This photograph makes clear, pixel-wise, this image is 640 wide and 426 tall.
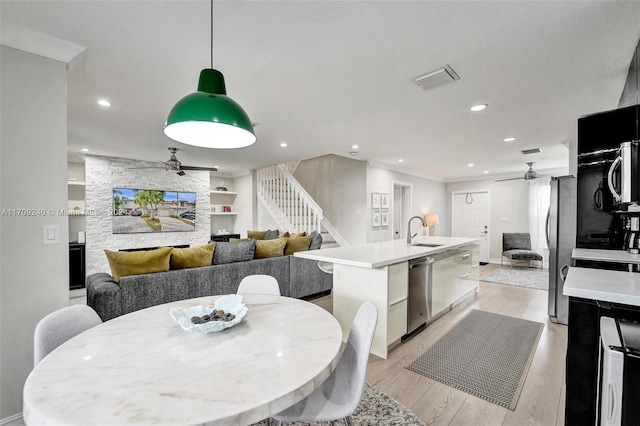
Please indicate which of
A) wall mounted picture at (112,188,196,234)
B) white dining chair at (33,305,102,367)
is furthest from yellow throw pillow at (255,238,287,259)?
wall mounted picture at (112,188,196,234)

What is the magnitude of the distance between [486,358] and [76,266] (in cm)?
627

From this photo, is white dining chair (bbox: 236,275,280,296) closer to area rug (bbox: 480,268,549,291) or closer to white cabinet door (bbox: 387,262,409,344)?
white cabinet door (bbox: 387,262,409,344)

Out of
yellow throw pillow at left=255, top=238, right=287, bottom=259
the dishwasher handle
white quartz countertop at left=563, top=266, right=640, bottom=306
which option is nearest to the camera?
white quartz countertop at left=563, top=266, right=640, bottom=306

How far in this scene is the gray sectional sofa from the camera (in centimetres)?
248

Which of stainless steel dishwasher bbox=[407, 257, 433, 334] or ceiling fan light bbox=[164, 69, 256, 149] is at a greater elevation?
ceiling fan light bbox=[164, 69, 256, 149]

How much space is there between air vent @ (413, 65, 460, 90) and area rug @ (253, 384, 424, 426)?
241cm

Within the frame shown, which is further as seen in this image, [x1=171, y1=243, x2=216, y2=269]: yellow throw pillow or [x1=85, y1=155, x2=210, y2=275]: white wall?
[x1=85, y1=155, x2=210, y2=275]: white wall

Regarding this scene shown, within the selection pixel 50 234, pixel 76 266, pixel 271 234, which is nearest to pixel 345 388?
pixel 50 234

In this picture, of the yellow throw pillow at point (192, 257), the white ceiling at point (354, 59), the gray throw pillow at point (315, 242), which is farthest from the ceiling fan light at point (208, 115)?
the gray throw pillow at point (315, 242)

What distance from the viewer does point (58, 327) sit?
1.31 metres

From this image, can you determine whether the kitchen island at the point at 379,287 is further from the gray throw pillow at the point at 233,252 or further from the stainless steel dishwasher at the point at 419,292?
the gray throw pillow at the point at 233,252

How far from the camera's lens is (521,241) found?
673 cm

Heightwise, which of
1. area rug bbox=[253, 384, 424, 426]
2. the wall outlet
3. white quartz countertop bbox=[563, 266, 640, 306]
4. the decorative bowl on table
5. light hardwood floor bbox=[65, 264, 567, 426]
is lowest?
light hardwood floor bbox=[65, 264, 567, 426]

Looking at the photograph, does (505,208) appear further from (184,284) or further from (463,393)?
(184,284)
